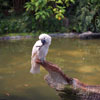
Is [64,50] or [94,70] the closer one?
[94,70]

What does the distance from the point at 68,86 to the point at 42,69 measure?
110 inches

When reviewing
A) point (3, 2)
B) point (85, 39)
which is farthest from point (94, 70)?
point (3, 2)

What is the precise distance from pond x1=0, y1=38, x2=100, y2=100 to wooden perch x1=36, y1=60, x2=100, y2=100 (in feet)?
2.12

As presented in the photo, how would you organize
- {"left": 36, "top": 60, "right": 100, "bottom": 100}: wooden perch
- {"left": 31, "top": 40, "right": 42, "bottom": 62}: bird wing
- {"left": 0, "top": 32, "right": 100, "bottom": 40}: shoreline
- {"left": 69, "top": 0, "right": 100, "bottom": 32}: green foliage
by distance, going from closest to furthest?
1. {"left": 36, "top": 60, "right": 100, "bottom": 100}: wooden perch
2. {"left": 31, "top": 40, "right": 42, "bottom": 62}: bird wing
3. {"left": 0, "top": 32, "right": 100, "bottom": 40}: shoreline
4. {"left": 69, "top": 0, "right": 100, "bottom": 32}: green foliage

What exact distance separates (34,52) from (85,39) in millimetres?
7966

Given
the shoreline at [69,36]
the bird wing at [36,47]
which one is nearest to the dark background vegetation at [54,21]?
the shoreline at [69,36]

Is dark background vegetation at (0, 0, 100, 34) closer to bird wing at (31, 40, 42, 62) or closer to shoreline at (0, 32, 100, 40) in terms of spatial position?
shoreline at (0, 32, 100, 40)

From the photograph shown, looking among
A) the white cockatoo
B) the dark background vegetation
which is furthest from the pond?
the dark background vegetation

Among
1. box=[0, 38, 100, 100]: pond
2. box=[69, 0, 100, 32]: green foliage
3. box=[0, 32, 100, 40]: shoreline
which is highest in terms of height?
box=[69, 0, 100, 32]: green foliage

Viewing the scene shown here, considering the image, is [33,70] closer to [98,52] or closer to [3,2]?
[98,52]

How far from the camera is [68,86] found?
468 cm

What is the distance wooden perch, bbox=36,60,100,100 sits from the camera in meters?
4.51

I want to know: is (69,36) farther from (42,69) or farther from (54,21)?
(42,69)

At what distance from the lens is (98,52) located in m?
9.45
